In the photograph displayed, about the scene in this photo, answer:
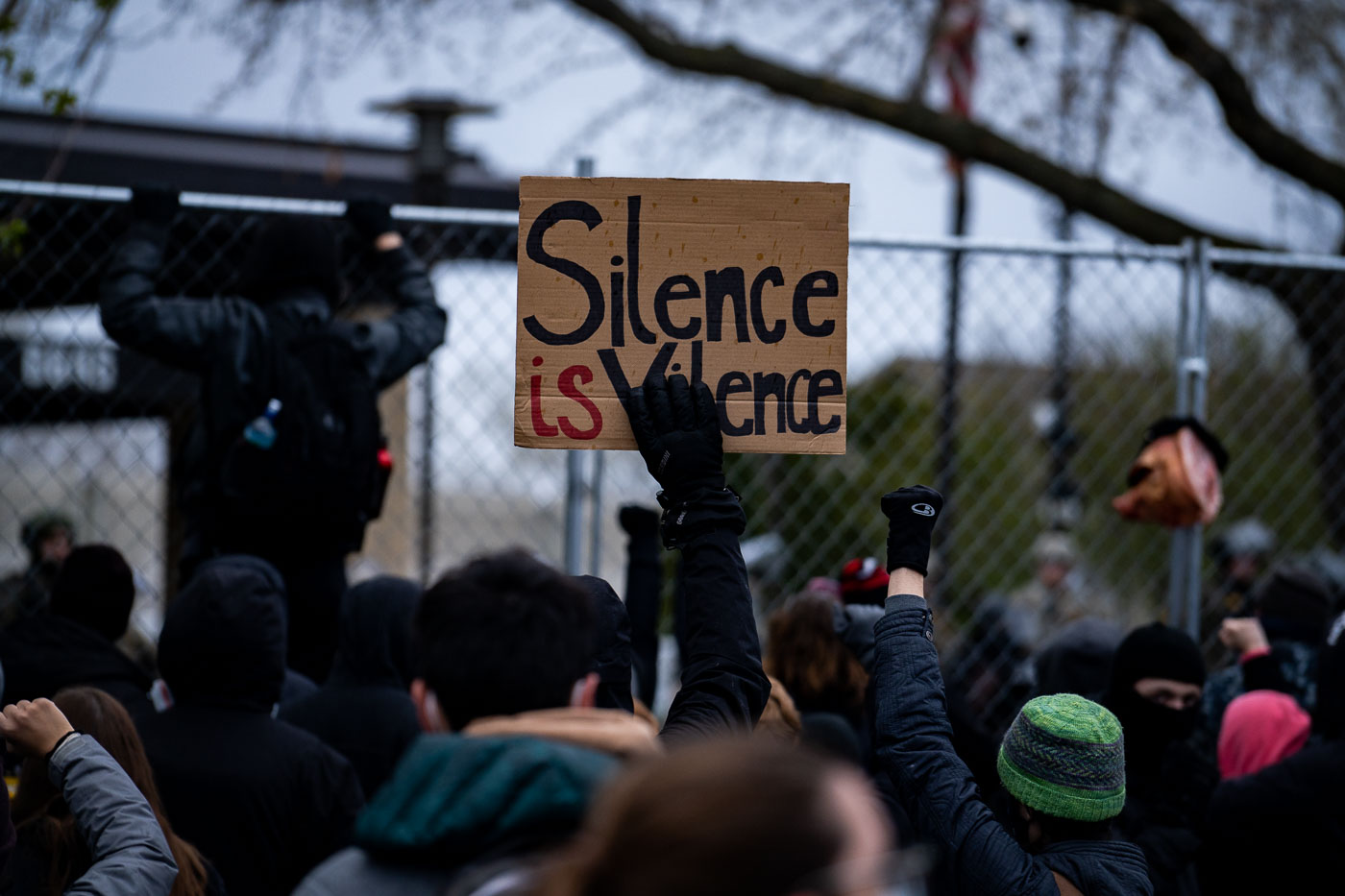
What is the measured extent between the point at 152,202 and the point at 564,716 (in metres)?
3.05

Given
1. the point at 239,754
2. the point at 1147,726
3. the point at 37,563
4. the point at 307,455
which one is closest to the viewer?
the point at 239,754

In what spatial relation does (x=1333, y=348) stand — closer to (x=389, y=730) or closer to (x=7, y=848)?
(x=389, y=730)

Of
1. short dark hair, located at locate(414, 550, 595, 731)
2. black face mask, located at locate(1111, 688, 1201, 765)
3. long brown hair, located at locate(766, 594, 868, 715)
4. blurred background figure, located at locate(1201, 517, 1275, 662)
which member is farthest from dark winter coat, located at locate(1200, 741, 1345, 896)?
short dark hair, located at locate(414, 550, 595, 731)

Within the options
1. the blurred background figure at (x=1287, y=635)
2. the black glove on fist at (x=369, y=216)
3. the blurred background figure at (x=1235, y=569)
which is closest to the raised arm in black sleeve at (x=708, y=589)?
the black glove on fist at (x=369, y=216)

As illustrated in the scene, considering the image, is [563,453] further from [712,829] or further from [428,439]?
[712,829]

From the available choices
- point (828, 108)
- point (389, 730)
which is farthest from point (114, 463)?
point (828, 108)

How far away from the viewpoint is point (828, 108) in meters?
8.46

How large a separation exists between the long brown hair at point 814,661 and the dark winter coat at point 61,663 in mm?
1664

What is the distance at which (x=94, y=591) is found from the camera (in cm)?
369

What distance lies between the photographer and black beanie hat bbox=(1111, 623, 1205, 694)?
3.39 m

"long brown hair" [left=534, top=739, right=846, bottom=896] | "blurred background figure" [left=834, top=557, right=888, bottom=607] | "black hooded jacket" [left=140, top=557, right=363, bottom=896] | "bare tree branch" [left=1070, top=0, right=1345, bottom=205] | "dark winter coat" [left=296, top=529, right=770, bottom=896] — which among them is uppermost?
"bare tree branch" [left=1070, top=0, right=1345, bottom=205]

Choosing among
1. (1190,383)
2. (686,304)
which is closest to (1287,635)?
(1190,383)

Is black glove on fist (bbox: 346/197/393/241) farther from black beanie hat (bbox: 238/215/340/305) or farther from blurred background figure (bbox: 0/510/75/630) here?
blurred background figure (bbox: 0/510/75/630)

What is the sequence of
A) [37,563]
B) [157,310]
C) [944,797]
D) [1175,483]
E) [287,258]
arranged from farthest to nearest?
1. [37,563]
2. [1175,483]
3. [287,258]
4. [157,310]
5. [944,797]
